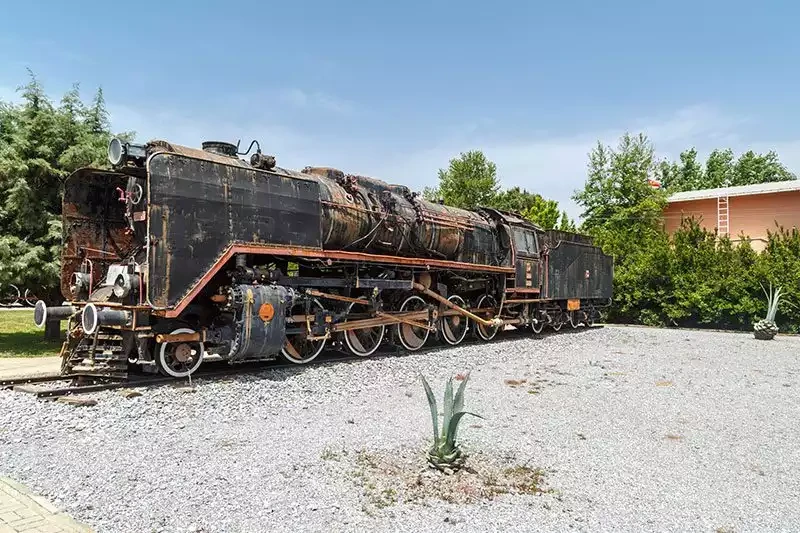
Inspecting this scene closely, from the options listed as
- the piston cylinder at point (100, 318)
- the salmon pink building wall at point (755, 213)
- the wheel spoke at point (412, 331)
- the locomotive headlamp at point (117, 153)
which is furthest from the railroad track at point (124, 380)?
the salmon pink building wall at point (755, 213)

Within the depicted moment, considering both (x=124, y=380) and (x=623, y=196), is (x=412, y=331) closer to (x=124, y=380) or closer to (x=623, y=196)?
(x=124, y=380)

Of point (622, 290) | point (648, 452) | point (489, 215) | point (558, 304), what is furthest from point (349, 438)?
point (622, 290)

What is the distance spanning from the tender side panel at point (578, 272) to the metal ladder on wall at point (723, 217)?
31.8 feet

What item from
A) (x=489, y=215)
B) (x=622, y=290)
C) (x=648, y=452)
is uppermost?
(x=489, y=215)

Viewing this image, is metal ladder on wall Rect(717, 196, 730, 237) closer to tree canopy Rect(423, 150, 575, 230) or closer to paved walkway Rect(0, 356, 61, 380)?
tree canopy Rect(423, 150, 575, 230)

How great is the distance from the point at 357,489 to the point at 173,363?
4.84 meters

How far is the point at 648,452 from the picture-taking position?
533cm

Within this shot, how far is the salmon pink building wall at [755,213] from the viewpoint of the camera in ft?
83.3

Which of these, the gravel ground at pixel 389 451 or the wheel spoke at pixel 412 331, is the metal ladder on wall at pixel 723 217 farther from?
the wheel spoke at pixel 412 331

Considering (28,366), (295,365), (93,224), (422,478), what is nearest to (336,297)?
(295,365)

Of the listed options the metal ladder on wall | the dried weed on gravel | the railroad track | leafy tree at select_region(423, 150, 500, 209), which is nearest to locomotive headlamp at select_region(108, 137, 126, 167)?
the railroad track

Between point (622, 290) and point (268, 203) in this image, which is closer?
point (268, 203)

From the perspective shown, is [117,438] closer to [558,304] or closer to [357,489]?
[357,489]

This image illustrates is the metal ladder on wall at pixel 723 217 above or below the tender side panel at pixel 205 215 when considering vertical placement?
above
